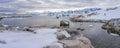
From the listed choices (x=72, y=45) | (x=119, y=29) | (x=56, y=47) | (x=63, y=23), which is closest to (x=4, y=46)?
(x=56, y=47)

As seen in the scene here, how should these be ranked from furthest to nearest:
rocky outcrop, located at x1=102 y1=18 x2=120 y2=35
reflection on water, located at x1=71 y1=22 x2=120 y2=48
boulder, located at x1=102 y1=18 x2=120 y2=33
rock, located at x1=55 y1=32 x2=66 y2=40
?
boulder, located at x1=102 y1=18 x2=120 y2=33, rocky outcrop, located at x1=102 y1=18 x2=120 y2=35, reflection on water, located at x1=71 y1=22 x2=120 y2=48, rock, located at x1=55 y1=32 x2=66 y2=40

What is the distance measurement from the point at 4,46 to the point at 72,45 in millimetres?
3362

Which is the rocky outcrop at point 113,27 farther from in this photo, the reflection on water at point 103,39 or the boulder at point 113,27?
the reflection on water at point 103,39

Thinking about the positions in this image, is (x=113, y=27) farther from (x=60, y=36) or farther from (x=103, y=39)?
(x=60, y=36)

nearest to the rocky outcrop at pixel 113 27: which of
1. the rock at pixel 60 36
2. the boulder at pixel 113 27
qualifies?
the boulder at pixel 113 27

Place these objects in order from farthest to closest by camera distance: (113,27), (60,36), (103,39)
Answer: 1. (113,27)
2. (103,39)
3. (60,36)

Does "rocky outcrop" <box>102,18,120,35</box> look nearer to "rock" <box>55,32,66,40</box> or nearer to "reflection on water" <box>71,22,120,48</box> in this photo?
"reflection on water" <box>71,22,120,48</box>

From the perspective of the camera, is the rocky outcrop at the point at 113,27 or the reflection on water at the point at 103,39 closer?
the reflection on water at the point at 103,39

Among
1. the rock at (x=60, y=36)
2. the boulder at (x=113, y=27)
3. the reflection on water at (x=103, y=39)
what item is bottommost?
the boulder at (x=113, y=27)

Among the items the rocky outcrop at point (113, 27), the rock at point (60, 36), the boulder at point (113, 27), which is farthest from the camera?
the boulder at point (113, 27)

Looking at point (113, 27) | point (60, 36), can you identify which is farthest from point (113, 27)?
point (60, 36)

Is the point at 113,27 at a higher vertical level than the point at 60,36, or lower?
lower

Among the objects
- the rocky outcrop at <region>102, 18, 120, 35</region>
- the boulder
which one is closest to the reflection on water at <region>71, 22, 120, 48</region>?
the rocky outcrop at <region>102, 18, 120, 35</region>

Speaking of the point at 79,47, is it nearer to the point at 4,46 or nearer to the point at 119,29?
the point at 4,46
